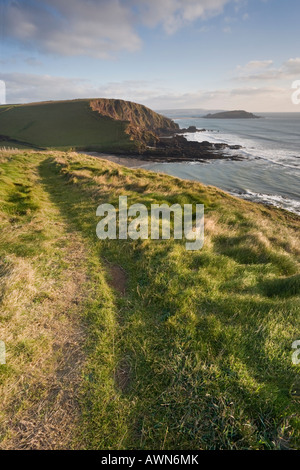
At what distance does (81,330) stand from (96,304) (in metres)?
0.91

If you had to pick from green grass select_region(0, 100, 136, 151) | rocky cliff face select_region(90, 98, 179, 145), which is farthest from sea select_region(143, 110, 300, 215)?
rocky cliff face select_region(90, 98, 179, 145)

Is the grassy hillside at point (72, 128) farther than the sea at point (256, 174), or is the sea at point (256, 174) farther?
the grassy hillside at point (72, 128)

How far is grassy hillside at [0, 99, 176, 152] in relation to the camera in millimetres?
80688

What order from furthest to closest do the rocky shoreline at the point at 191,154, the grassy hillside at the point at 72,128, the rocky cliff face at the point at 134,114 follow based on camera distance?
the rocky cliff face at the point at 134,114
the grassy hillside at the point at 72,128
the rocky shoreline at the point at 191,154

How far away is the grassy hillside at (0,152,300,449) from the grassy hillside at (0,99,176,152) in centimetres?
6945

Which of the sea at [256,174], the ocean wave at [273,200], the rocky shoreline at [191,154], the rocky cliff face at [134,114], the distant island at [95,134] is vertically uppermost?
the rocky cliff face at [134,114]

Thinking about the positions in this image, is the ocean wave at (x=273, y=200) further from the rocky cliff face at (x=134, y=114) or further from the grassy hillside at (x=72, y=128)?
the rocky cliff face at (x=134, y=114)

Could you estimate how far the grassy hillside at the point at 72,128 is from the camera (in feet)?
265

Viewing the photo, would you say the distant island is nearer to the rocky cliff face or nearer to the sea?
the rocky cliff face

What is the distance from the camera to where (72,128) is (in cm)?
9519

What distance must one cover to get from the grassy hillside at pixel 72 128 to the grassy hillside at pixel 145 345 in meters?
69.4

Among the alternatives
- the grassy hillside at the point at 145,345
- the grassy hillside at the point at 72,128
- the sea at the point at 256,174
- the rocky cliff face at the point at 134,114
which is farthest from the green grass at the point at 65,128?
the grassy hillside at the point at 145,345

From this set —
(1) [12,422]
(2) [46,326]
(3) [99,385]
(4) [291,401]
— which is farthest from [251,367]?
(2) [46,326]
